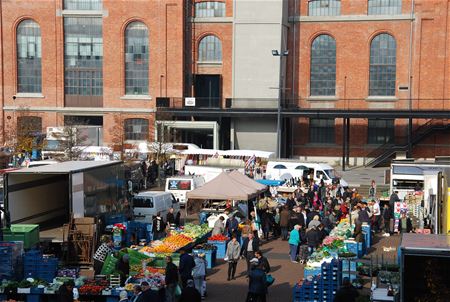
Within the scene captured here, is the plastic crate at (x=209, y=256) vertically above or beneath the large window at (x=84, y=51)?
beneath

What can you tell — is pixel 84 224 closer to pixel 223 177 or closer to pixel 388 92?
pixel 223 177

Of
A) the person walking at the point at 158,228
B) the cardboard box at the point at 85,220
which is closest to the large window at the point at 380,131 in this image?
the person walking at the point at 158,228

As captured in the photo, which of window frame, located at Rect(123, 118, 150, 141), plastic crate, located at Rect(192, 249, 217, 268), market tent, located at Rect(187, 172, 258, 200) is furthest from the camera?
window frame, located at Rect(123, 118, 150, 141)

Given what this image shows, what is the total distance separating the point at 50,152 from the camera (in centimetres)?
4891

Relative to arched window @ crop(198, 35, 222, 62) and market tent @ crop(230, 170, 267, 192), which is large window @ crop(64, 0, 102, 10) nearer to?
arched window @ crop(198, 35, 222, 62)

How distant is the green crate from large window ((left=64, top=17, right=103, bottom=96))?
3662 centimetres

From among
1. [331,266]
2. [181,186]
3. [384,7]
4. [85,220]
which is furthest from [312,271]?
[384,7]

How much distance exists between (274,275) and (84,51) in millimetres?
39890

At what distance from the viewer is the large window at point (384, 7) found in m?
56.1

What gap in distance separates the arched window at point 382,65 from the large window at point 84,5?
20967mm

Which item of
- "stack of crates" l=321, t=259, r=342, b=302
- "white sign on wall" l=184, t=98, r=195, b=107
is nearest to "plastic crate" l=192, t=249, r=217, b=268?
"stack of crates" l=321, t=259, r=342, b=302

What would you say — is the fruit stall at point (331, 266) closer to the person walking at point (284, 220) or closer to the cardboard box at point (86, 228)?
the person walking at point (284, 220)

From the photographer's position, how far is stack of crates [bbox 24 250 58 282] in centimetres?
1967

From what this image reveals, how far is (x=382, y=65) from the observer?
186 feet
